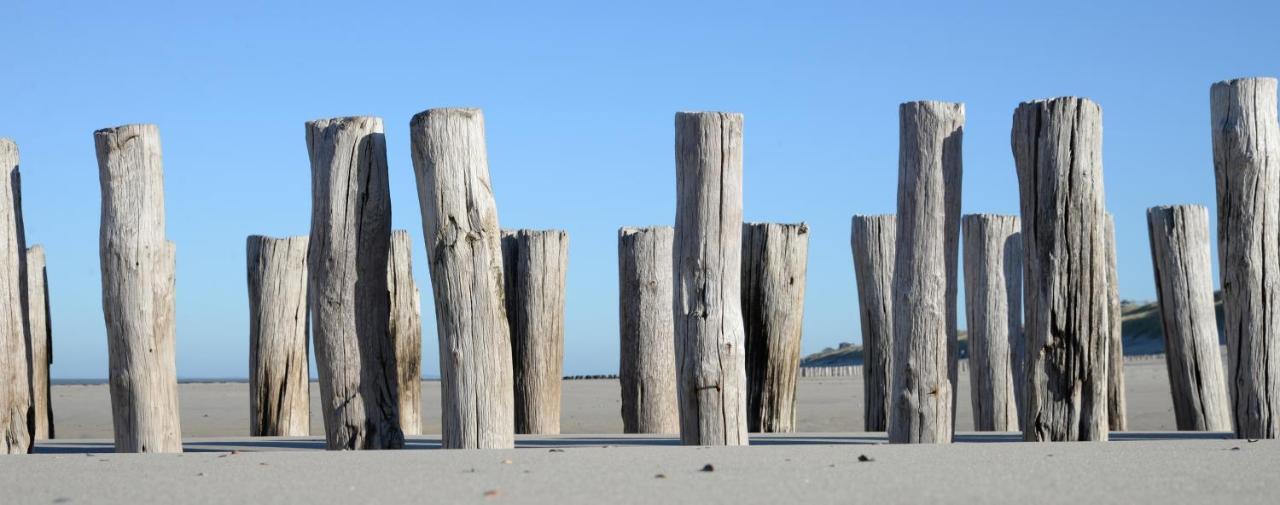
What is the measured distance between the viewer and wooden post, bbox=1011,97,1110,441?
Result: 714 centimetres

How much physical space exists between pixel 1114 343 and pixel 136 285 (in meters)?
5.26

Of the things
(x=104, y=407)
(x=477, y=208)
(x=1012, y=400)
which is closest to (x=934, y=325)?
(x=477, y=208)

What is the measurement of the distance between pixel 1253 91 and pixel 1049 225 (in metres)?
1.29

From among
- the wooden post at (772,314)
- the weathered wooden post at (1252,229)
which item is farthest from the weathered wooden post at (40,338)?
the weathered wooden post at (1252,229)

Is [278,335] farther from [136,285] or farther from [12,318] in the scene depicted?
Answer: [136,285]

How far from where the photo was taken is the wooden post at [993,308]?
9977 millimetres

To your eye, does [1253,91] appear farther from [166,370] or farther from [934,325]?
[166,370]

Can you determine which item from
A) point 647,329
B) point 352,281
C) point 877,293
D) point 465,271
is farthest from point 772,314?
point 352,281

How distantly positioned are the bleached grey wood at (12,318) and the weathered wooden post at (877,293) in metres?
5.14

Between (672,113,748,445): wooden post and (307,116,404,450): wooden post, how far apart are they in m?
1.56

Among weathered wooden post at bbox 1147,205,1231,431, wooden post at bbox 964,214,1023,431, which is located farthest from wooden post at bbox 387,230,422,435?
weathered wooden post at bbox 1147,205,1231,431

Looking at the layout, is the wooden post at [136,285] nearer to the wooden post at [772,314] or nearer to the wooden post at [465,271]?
the wooden post at [465,271]

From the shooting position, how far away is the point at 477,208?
281 inches

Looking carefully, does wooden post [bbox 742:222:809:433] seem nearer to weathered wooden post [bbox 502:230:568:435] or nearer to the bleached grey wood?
weathered wooden post [bbox 502:230:568:435]
